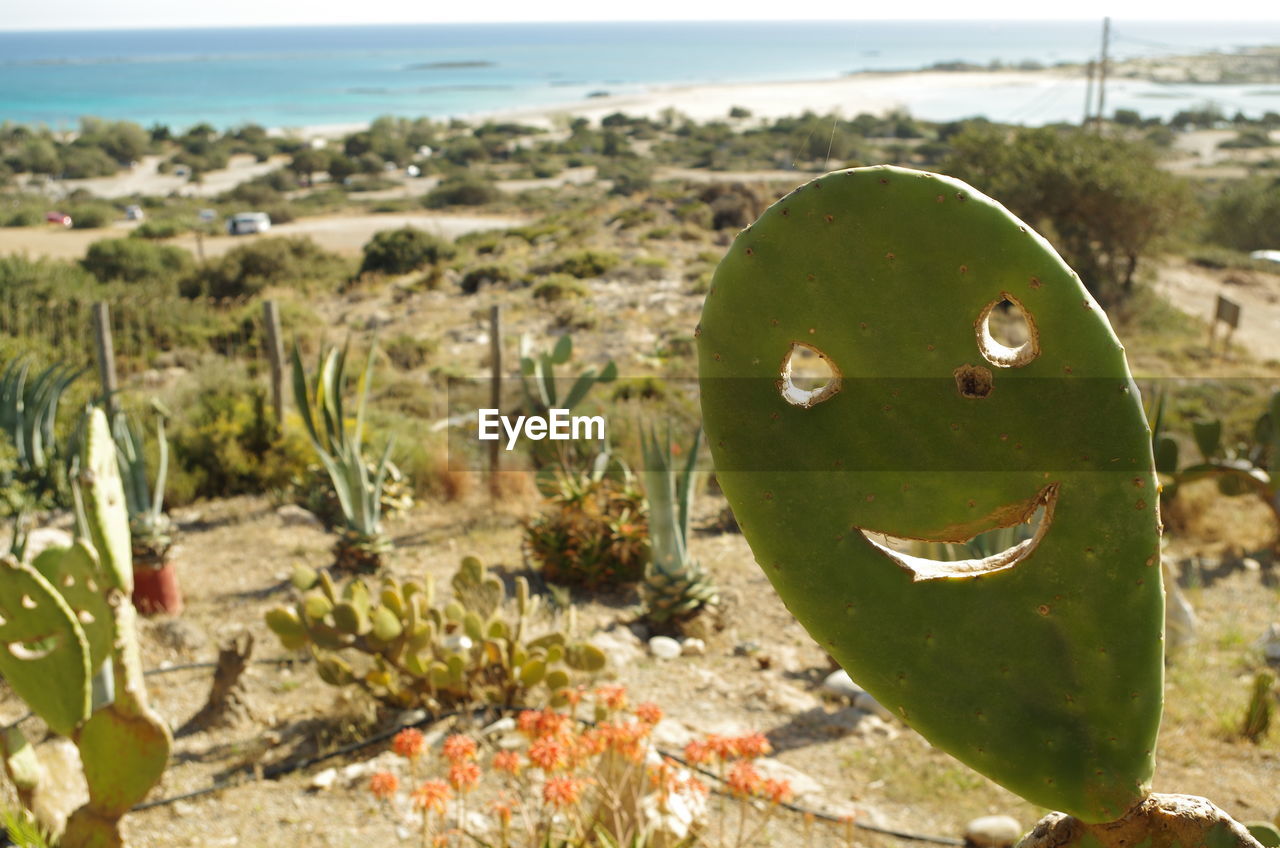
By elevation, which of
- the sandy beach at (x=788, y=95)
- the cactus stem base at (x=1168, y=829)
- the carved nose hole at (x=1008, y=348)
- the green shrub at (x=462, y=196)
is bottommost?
Result: the green shrub at (x=462, y=196)

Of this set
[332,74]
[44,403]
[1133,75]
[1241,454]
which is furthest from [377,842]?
[332,74]

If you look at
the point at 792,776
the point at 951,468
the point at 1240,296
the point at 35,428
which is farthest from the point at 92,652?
the point at 1240,296

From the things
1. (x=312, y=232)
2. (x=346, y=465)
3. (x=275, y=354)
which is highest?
(x=275, y=354)

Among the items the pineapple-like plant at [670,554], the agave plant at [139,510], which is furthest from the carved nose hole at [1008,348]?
the agave plant at [139,510]

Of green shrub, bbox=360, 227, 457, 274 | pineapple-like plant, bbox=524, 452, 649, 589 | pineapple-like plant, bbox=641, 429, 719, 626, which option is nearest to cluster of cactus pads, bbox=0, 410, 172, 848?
pineapple-like plant, bbox=641, 429, 719, 626

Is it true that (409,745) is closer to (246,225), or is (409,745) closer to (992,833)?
(992,833)

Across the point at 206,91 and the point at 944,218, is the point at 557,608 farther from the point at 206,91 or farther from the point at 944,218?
the point at 206,91

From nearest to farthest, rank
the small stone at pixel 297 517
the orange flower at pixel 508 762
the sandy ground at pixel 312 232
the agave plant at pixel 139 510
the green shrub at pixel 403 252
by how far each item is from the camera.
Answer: the orange flower at pixel 508 762 < the agave plant at pixel 139 510 < the small stone at pixel 297 517 < the green shrub at pixel 403 252 < the sandy ground at pixel 312 232

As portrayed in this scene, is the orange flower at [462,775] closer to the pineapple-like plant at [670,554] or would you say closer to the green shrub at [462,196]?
the pineapple-like plant at [670,554]
